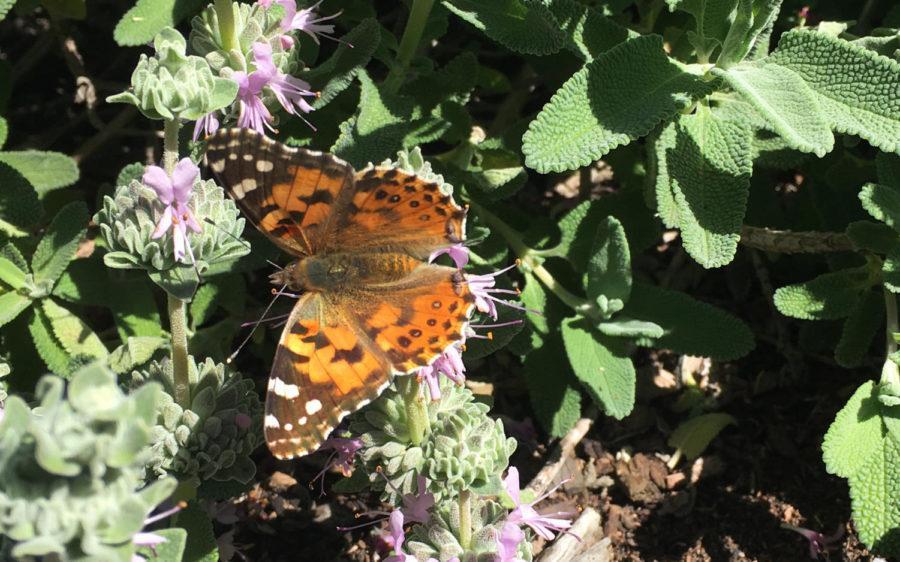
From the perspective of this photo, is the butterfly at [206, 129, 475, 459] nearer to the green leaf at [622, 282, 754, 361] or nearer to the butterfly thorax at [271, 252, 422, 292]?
the butterfly thorax at [271, 252, 422, 292]

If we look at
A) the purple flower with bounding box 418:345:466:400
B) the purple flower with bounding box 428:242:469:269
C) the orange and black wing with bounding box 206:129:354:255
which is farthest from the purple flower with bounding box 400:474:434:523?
the orange and black wing with bounding box 206:129:354:255

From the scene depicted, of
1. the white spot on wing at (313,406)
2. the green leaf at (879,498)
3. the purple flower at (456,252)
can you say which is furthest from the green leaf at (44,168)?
the green leaf at (879,498)

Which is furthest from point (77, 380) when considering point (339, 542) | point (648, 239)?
point (648, 239)

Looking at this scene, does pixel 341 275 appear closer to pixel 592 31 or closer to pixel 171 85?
pixel 171 85

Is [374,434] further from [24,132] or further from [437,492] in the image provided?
[24,132]

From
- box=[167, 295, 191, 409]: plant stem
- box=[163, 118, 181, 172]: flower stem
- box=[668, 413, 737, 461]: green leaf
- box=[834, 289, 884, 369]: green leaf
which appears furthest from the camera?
box=[668, 413, 737, 461]: green leaf

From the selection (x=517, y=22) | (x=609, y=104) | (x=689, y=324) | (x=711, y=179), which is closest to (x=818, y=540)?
(x=689, y=324)
